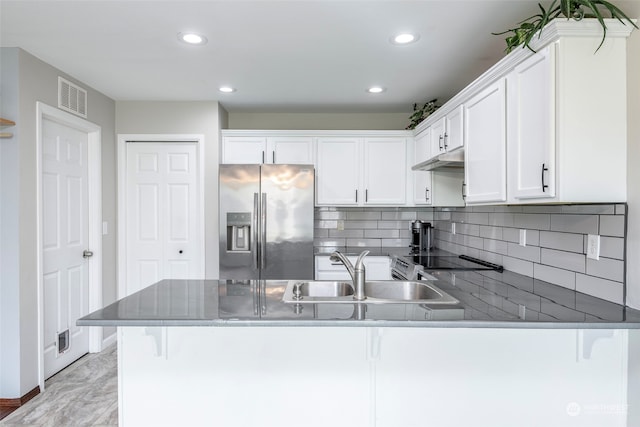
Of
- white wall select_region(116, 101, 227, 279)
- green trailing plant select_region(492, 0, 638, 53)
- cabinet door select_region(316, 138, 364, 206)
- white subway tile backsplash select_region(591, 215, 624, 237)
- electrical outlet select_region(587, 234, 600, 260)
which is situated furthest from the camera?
cabinet door select_region(316, 138, 364, 206)

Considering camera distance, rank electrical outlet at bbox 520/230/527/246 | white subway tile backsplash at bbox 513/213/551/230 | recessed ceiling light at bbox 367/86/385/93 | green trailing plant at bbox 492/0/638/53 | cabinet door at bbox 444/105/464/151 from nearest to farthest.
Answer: green trailing plant at bbox 492/0/638/53 < white subway tile backsplash at bbox 513/213/551/230 < electrical outlet at bbox 520/230/527/246 < cabinet door at bbox 444/105/464/151 < recessed ceiling light at bbox 367/86/385/93

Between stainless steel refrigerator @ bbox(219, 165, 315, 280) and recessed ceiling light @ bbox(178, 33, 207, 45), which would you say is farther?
stainless steel refrigerator @ bbox(219, 165, 315, 280)

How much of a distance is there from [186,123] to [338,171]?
164 centimetres

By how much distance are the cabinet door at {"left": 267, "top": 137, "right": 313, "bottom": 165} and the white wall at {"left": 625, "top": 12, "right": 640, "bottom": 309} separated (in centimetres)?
267

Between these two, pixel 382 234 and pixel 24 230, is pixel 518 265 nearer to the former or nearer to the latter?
pixel 382 234

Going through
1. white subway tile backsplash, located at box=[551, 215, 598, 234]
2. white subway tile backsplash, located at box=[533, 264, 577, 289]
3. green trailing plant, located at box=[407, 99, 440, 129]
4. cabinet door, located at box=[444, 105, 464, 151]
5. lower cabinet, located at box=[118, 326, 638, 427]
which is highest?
green trailing plant, located at box=[407, 99, 440, 129]

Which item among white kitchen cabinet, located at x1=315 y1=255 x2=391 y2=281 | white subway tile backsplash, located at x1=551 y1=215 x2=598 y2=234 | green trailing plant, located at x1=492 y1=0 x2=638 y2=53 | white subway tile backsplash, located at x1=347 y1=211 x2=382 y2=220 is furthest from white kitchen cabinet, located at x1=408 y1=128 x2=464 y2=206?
green trailing plant, located at x1=492 y1=0 x2=638 y2=53

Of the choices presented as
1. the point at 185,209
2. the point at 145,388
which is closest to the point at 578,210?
the point at 145,388

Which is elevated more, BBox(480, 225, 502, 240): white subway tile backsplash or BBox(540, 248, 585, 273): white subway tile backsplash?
BBox(480, 225, 502, 240): white subway tile backsplash

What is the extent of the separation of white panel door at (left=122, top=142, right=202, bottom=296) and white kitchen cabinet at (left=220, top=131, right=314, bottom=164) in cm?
37

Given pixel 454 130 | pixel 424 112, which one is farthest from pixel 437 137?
pixel 424 112

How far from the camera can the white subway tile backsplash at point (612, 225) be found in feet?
5.44

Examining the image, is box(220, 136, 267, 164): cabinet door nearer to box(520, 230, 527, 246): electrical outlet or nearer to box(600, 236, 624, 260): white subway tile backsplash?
box(520, 230, 527, 246): electrical outlet

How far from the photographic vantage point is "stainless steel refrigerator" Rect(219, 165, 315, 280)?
349 cm
